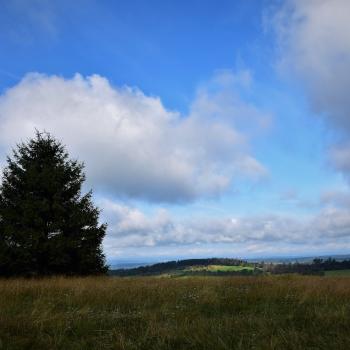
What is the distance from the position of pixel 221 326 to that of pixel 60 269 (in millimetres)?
16978

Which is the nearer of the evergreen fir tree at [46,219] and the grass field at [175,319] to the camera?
the grass field at [175,319]

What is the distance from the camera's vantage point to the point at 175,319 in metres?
7.53

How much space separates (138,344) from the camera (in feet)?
19.4

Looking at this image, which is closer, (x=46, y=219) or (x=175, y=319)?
(x=175, y=319)

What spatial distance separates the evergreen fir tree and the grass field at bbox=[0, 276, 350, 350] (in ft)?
33.2

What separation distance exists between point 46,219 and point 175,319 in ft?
52.4

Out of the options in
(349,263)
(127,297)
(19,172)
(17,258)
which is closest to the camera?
(127,297)

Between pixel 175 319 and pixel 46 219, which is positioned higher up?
pixel 46 219

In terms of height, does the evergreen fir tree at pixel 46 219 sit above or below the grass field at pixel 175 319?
above

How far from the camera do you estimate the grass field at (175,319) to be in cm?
589

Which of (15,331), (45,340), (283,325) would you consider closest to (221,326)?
(283,325)

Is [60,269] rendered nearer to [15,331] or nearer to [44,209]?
[44,209]

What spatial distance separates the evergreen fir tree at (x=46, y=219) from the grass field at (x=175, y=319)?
10.1m

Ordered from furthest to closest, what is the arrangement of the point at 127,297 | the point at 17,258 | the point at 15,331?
the point at 17,258 → the point at 127,297 → the point at 15,331
